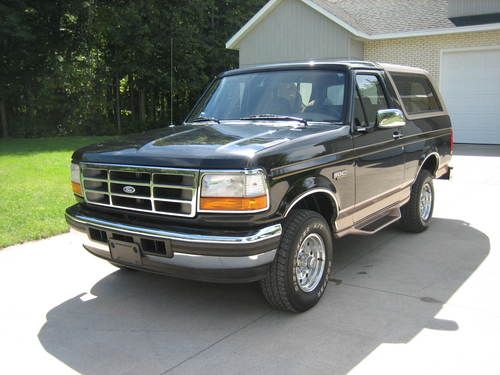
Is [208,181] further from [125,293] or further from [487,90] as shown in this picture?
[487,90]

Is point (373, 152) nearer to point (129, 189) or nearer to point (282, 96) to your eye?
point (282, 96)

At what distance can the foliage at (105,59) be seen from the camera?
66.7ft

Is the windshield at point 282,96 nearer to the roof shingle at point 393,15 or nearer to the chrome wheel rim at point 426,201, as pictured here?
the chrome wheel rim at point 426,201

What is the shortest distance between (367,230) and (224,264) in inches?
77.9

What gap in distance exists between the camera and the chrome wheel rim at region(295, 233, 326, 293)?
412 cm

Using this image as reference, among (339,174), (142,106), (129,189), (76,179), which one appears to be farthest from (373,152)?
(142,106)

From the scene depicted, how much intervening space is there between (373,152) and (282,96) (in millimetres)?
1019

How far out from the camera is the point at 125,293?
182 inches

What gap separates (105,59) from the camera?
24234 millimetres

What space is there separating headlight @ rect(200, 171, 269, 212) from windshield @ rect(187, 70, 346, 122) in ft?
4.57

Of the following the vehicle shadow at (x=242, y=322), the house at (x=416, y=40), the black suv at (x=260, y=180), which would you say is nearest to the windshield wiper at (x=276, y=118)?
the black suv at (x=260, y=180)

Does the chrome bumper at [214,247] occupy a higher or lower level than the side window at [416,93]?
lower

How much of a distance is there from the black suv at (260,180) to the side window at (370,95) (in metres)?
0.02

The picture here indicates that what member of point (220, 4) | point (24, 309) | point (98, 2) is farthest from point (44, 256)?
point (220, 4)
